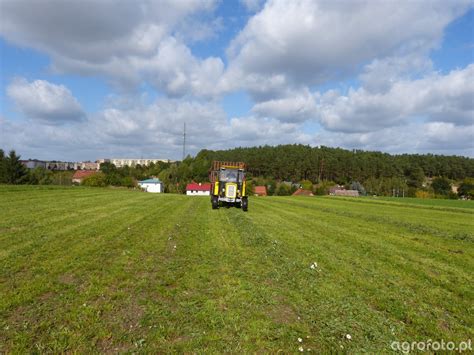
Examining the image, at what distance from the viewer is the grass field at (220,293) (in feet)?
13.0

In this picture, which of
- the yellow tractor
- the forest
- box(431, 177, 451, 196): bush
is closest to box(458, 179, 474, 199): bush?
the forest

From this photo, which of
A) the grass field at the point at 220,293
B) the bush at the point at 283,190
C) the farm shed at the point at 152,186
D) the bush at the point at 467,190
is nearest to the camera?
the grass field at the point at 220,293

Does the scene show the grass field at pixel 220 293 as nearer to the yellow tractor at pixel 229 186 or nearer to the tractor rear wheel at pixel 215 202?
the tractor rear wheel at pixel 215 202

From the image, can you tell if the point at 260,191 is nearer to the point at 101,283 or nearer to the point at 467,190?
the point at 467,190

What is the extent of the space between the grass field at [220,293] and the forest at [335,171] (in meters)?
83.7

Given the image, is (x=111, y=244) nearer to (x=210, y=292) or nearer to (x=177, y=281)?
(x=177, y=281)

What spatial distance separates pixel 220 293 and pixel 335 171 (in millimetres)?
114467

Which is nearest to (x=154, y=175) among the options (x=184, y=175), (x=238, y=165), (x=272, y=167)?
(x=184, y=175)

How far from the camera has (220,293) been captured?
543 cm

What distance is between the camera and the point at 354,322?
14.7 ft

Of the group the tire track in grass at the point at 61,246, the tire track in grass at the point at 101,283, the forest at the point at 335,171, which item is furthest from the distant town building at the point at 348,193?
the tire track in grass at the point at 101,283

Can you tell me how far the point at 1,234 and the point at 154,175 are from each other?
129 m

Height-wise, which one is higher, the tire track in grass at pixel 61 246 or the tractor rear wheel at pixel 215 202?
the tractor rear wheel at pixel 215 202

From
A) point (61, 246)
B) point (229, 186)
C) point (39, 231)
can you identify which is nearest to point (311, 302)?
point (61, 246)
